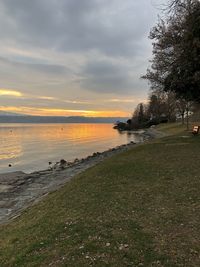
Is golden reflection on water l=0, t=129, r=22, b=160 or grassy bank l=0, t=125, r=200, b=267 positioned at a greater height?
grassy bank l=0, t=125, r=200, b=267

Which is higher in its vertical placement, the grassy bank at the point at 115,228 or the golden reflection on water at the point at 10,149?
the grassy bank at the point at 115,228

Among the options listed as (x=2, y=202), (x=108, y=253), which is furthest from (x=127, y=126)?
(x=108, y=253)

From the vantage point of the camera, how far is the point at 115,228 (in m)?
7.21

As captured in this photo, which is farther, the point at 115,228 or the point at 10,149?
the point at 10,149

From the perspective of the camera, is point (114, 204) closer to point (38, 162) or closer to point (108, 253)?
point (108, 253)

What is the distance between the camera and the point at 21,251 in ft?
22.4

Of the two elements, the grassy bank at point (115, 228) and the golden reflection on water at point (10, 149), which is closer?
the grassy bank at point (115, 228)

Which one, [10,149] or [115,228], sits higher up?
[115,228]

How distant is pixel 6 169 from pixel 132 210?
2833 centimetres

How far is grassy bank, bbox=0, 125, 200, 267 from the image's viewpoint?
19.6 ft

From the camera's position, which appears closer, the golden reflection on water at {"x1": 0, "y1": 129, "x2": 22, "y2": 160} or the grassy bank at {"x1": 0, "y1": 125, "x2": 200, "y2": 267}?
the grassy bank at {"x1": 0, "y1": 125, "x2": 200, "y2": 267}

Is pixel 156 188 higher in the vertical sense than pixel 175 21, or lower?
lower

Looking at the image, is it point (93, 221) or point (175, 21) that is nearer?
point (93, 221)

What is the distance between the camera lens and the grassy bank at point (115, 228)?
19.6 feet
